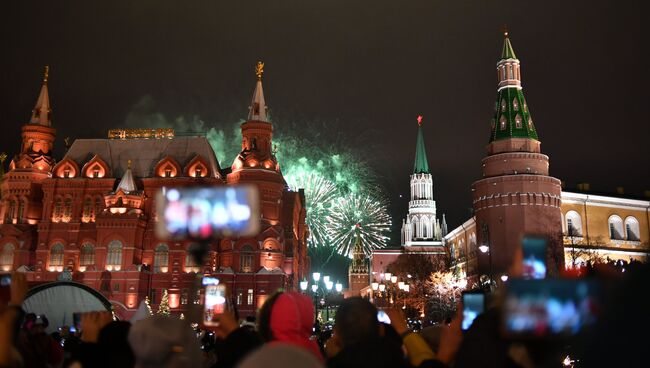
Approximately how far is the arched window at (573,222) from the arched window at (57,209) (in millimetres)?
49198

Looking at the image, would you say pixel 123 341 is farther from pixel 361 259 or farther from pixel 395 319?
pixel 361 259

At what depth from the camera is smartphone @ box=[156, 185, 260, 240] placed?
4.35 meters

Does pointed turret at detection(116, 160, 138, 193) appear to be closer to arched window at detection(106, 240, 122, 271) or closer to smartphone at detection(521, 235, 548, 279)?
arched window at detection(106, 240, 122, 271)

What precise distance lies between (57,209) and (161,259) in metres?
11.0

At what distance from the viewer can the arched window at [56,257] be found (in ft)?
175

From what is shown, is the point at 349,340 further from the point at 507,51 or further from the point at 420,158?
the point at 420,158

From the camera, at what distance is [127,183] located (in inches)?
2133

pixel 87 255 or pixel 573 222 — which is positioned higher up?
pixel 573 222

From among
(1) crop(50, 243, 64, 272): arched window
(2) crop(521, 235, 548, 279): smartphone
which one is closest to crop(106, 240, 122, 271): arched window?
(1) crop(50, 243, 64, 272): arched window

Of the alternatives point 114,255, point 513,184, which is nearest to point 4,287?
point 114,255

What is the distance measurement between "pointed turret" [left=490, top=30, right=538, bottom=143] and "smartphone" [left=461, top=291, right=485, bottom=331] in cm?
5696

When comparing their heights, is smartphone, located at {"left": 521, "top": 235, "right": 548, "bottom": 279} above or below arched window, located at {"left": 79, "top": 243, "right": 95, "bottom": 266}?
below

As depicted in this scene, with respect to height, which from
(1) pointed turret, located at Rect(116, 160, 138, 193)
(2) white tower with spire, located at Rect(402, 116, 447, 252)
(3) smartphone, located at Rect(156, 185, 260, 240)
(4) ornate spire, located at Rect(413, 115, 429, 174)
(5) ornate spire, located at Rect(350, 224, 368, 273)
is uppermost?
(4) ornate spire, located at Rect(413, 115, 429, 174)

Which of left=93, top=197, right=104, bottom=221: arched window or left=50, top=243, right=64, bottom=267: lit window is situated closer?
left=50, top=243, right=64, bottom=267: lit window
